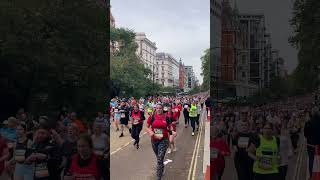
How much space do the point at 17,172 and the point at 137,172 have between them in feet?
6.50

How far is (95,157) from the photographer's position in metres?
6.39

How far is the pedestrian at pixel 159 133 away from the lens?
25.0ft

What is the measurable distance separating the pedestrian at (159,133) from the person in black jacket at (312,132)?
2081 millimetres

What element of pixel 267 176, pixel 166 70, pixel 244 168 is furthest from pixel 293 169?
pixel 166 70

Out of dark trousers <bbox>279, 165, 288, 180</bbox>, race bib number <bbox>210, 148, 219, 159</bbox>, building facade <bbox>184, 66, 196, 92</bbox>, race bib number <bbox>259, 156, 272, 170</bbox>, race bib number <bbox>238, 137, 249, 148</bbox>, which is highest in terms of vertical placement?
building facade <bbox>184, 66, 196, 92</bbox>

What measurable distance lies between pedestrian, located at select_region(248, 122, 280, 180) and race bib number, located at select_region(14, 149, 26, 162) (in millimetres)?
3002

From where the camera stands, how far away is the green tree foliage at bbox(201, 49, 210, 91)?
22.6 ft

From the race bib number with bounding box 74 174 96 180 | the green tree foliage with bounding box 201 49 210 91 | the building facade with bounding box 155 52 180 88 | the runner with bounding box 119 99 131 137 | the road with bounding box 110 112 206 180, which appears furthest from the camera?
the runner with bounding box 119 99 131 137

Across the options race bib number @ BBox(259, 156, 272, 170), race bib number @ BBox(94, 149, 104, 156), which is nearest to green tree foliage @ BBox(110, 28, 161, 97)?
race bib number @ BBox(94, 149, 104, 156)

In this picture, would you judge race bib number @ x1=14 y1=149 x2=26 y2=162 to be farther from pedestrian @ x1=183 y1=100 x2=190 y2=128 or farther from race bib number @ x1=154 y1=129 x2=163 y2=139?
pedestrian @ x1=183 y1=100 x2=190 y2=128

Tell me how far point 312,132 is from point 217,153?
4.21ft

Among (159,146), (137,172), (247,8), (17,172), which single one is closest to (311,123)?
(247,8)

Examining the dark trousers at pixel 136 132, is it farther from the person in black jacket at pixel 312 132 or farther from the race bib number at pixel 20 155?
the person in black jacket at pixel 312 132

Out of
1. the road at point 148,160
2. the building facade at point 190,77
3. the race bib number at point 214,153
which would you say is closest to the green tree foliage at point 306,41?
the race bib number at point 214,153
